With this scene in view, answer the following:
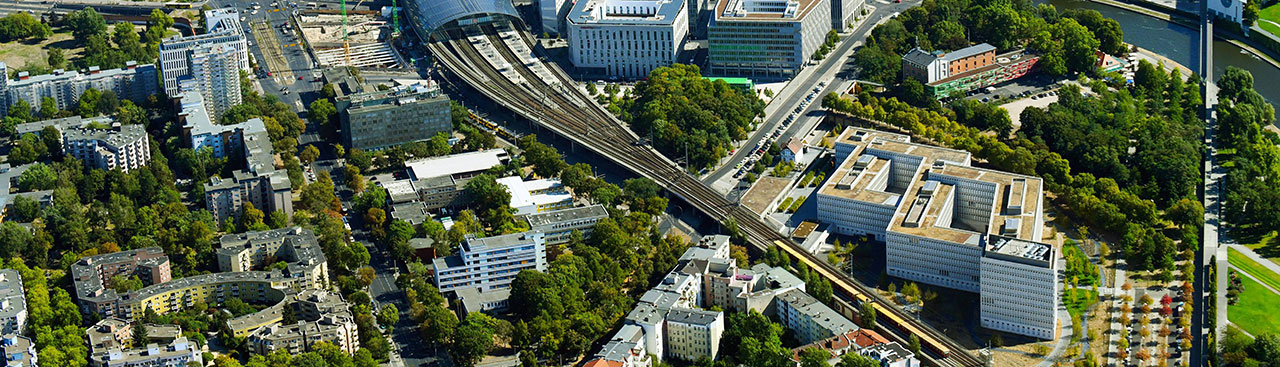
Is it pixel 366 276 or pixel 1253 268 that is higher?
pixel 366 276

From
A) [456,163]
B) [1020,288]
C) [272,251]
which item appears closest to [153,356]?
[272,251]

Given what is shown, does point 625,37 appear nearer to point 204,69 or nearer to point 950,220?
point 204,69

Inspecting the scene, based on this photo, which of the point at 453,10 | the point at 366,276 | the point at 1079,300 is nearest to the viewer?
the point at 1079,300

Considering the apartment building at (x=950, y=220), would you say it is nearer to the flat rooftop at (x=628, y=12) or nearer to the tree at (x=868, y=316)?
the tree at (x=868, y=316)

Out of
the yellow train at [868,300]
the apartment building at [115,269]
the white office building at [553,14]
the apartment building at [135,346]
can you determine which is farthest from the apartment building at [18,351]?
the white office building at [553,14]

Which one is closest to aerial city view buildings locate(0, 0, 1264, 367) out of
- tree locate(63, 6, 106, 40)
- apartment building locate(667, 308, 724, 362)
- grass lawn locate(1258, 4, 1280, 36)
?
apartment building locate(667, 308, 724, 362)

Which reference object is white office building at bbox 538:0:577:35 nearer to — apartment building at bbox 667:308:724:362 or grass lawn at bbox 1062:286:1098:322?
apartment building at bbox 667:308:724:362

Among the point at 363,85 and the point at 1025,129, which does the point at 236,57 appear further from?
the point at 1025,129
